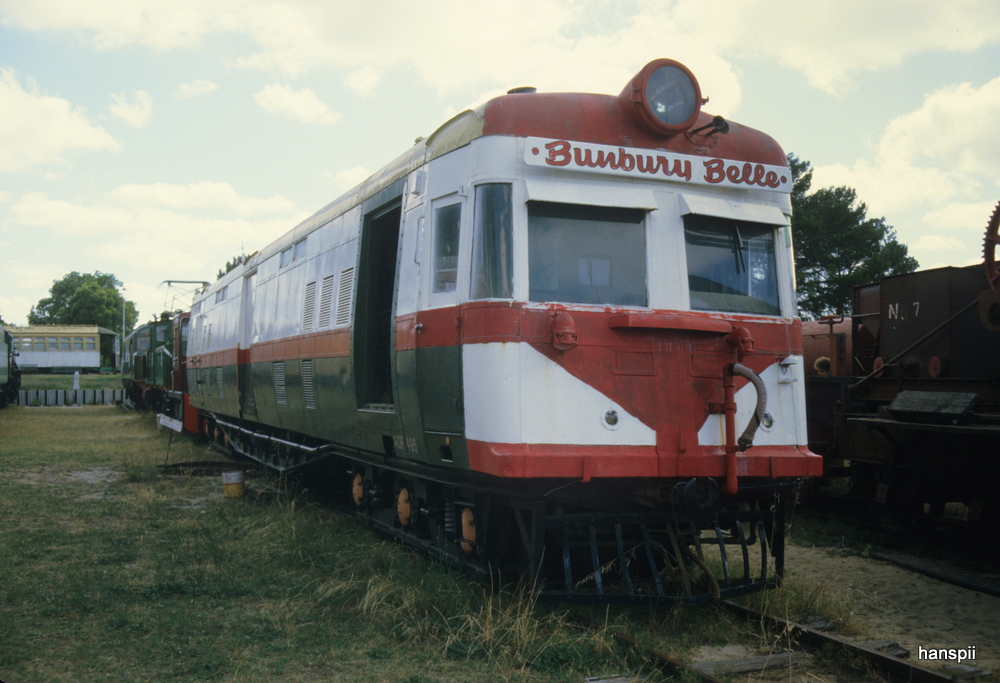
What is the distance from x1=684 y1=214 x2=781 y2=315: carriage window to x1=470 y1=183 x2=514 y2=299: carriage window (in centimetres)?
131

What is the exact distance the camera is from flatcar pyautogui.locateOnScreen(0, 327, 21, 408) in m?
28.6

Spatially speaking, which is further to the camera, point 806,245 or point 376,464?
point 806,245

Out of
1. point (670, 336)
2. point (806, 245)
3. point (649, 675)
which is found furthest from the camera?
point (806, 245)

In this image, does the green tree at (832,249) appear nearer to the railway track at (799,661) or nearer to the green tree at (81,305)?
the railway track at (799,661)

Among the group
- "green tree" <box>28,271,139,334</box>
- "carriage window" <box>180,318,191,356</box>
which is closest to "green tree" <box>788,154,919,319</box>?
"carriage window" <box>180,318,191,356</box>

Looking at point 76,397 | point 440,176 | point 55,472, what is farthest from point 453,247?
point 76,397

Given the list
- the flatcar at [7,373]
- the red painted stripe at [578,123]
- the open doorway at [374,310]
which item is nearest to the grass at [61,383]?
the flatcar at [7,373]

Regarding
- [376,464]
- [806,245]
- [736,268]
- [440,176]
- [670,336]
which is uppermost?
[806,245]

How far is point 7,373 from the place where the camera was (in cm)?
2992

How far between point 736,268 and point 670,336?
0.88 m

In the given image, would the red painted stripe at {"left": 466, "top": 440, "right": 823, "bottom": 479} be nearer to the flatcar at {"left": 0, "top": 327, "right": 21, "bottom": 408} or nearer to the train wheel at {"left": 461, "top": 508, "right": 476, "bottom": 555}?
the train wheel at {"left": 461, "top": 508, "right": 476, "bottom": 555}

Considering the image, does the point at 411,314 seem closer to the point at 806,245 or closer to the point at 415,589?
the point at 415,589

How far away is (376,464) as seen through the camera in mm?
7293

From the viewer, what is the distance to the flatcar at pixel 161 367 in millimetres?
19797
